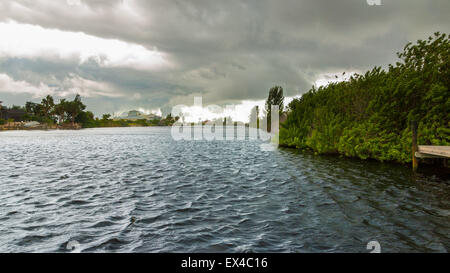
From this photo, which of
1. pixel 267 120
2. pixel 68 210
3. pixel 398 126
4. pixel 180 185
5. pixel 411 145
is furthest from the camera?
pixel 267 120

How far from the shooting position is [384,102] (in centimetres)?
2369

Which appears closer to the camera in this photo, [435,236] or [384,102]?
[435,236]

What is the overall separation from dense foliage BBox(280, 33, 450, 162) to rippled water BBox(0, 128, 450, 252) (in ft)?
15.9

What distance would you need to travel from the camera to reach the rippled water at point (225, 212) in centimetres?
798

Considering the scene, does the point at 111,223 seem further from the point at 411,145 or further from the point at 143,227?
the point at 411,145

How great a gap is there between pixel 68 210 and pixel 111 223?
106 inches

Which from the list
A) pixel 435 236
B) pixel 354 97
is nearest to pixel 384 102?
pixel 354 97

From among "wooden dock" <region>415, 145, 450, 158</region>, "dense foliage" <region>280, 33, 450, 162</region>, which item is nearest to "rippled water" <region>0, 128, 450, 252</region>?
"wooden dock" <region>415, 145, 450, 158</region>

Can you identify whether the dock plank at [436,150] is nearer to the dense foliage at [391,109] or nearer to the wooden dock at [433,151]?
the wooden dock at [433,151]

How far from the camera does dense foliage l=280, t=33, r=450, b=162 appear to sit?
20.6 metres

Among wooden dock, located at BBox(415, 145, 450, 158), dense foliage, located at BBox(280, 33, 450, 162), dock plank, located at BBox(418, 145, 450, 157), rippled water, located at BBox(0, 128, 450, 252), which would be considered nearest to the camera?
rippled water, located at BBox(0, 128, 450, 252)

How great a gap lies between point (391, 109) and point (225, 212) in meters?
18.9

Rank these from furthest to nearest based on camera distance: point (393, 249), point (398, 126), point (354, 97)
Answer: point (354, 97) → point (398, 126) → point (393, 249)

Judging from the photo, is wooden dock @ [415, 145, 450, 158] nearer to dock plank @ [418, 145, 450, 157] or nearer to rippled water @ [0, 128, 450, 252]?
dock plank @ [418, 145, 450, 157]
